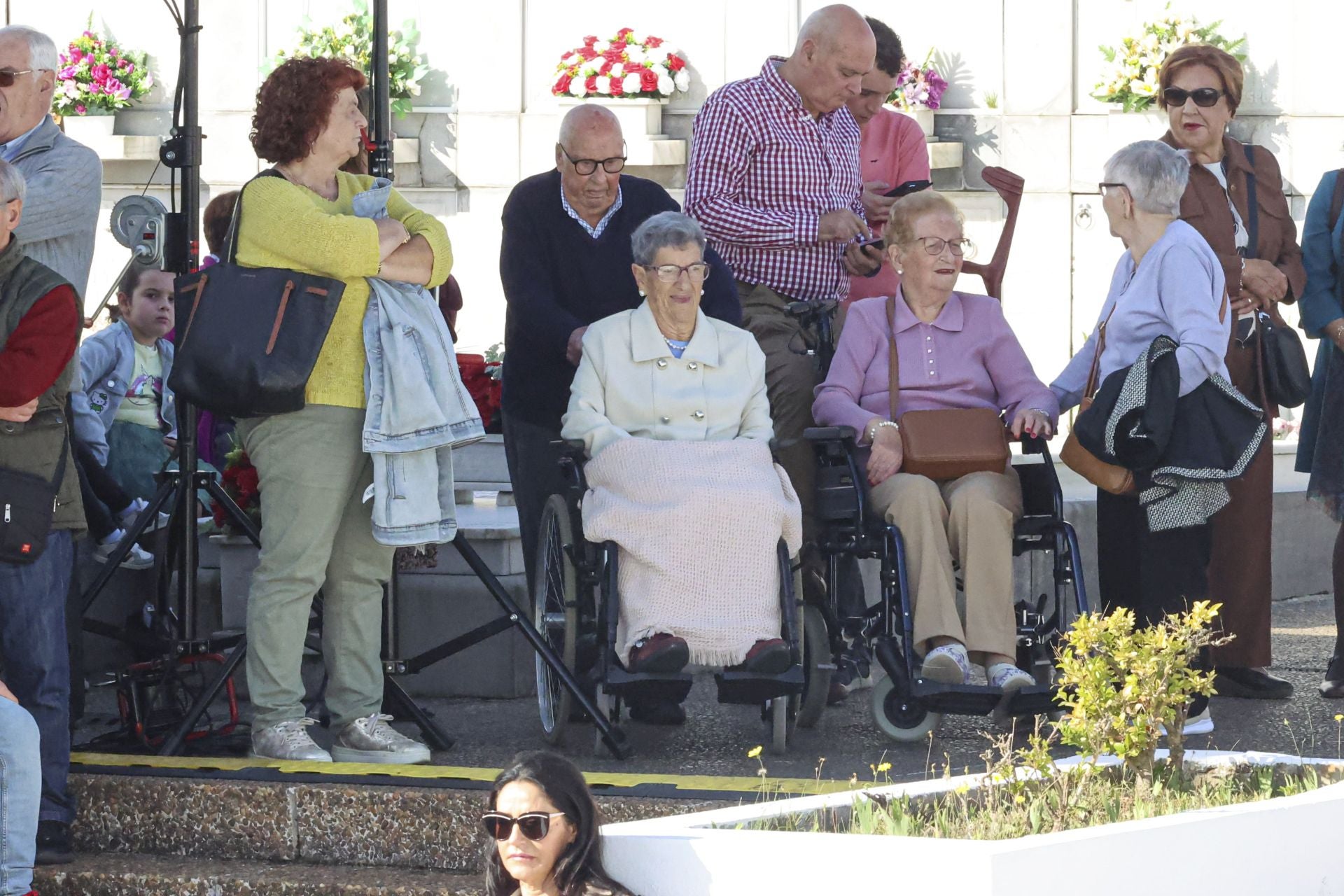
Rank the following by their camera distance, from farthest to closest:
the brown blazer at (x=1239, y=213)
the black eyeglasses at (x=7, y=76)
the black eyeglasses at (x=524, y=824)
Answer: the brown blazer at (x=1239, y=213), the black eyeglasses at (x=7, y=76), the black eyeglasses at (x=524, y=824)

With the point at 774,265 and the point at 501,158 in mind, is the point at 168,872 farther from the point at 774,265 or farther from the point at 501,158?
the point at 501,158

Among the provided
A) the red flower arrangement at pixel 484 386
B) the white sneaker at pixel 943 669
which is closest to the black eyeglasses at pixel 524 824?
the white sneaker at pixel 943 669

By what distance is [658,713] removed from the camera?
534 cm

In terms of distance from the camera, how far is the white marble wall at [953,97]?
10594mm

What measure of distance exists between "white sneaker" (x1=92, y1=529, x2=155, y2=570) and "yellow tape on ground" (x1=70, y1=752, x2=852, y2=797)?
984 millimetres

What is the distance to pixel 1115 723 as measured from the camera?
374 centimetres

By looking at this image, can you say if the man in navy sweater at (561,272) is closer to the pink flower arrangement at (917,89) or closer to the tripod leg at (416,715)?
the tripod leg at (416,715)

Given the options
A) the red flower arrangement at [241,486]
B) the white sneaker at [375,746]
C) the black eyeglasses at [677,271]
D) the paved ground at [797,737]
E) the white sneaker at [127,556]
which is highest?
the black eyeglasses at [677,271]

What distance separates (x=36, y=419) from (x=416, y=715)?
1236 mm

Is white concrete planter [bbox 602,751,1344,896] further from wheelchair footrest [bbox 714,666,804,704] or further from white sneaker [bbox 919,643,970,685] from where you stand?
white sneaker [bbox 919,643,970,685]

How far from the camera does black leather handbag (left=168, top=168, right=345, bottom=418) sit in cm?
462

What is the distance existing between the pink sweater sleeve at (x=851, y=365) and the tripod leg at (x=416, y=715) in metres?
1.31

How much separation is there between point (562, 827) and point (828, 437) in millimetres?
1875

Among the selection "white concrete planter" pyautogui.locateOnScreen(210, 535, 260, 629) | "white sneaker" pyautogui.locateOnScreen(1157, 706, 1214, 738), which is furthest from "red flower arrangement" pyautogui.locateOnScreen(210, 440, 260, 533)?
"white sneaker" pyautogui.locateOnScreen(1157, 706, 1214, 738)
